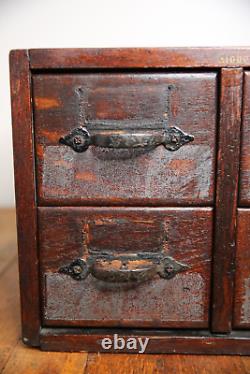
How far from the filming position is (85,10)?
137cm

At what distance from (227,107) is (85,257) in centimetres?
38

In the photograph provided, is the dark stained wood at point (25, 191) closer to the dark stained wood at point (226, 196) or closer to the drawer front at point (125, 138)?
the drawer front at point (125, 138)

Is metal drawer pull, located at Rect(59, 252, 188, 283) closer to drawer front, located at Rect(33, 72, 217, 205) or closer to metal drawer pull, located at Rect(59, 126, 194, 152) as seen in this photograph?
drawer front, located at Rect(33, 72, 217, 205)

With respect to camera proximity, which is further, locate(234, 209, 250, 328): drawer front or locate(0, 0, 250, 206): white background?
locate(0, 0, 250, 206): white background

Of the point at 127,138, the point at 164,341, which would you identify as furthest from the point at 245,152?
the point at 164,341

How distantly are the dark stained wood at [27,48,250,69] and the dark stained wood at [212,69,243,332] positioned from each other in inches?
1.1

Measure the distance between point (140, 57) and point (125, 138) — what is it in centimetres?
14

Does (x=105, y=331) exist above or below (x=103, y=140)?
below

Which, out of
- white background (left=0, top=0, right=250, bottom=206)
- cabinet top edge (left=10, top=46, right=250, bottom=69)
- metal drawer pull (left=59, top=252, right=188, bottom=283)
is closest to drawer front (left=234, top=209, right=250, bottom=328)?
metal drawer pull (left=59, top=252, right=188, bottom=283)

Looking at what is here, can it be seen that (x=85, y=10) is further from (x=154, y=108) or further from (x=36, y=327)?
(x=36, y=327)

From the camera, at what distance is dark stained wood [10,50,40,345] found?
709mm

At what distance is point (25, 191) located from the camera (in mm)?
739

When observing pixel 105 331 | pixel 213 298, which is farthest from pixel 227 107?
pixel 105 331

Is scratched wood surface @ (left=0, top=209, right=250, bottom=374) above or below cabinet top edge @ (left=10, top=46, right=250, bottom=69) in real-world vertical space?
below
